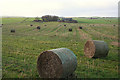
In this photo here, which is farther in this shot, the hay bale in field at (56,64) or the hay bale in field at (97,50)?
the hay bale in field at (97,50)

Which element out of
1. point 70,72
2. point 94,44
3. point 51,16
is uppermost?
point 51,16

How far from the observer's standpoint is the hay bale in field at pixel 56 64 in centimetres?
709

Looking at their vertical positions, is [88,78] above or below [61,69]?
below

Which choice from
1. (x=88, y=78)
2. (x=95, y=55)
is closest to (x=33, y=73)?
(x=88, y=78)

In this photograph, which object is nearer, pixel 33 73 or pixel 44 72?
pixel 44 72

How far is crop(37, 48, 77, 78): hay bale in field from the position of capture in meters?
7.09

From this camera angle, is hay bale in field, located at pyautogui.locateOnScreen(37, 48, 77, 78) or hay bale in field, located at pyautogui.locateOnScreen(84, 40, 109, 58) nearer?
hay bale in field, located at pyautogui.locateOnScreen(37, 48, 77, 78)

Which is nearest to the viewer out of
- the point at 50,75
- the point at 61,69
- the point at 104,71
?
the point at 61,69

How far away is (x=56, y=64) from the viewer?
23.7 ft

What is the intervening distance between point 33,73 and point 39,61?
101 centimetres

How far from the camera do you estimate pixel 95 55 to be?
12555mm

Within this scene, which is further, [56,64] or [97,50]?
[97,50]

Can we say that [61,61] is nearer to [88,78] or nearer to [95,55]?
[88,78]

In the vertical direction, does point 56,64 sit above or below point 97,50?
below
